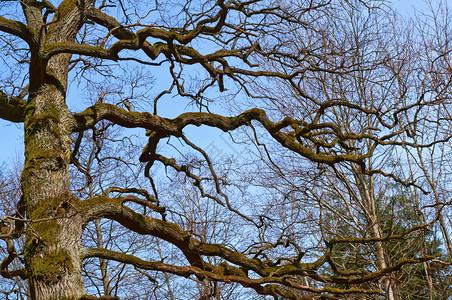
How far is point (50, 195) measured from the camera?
17.9 ft

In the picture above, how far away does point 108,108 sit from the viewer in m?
5.88

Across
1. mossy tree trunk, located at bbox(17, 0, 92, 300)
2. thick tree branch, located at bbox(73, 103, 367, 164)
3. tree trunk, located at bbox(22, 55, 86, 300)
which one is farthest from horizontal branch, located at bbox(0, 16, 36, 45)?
thick tree branch, located at bbox(73, 103, 367, 164)

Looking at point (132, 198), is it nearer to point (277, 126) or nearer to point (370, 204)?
point (277, 126)

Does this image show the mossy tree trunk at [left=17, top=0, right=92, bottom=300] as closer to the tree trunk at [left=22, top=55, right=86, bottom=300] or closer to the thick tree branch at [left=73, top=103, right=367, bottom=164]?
the tree trunk at [left=22, top=55, right=86, bottom=300]

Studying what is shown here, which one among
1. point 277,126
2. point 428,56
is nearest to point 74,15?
point 277,126

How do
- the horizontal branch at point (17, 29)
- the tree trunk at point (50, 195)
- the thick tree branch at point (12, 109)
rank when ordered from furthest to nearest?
the thick tree branch at point (12, 109), the horizontal branch at point (17, 29), the tree trunk at point (50, 195)

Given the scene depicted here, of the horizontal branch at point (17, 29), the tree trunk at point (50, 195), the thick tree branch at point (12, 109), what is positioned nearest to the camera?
the tree trunk at point (50, 195)

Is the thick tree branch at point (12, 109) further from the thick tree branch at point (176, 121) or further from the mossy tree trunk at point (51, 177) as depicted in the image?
the thick tree branch at point (176, 121)

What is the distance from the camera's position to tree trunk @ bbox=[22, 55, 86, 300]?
5.08 metres

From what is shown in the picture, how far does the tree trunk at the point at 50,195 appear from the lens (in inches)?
200

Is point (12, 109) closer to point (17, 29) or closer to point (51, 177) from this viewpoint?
point (17, 29)

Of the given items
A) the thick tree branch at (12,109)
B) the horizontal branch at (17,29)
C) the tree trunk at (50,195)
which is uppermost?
the horizontal branch at (17,29)

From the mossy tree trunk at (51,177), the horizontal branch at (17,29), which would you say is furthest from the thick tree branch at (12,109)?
the horizontal branch at (17,29)

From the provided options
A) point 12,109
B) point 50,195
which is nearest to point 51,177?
point 50,195
